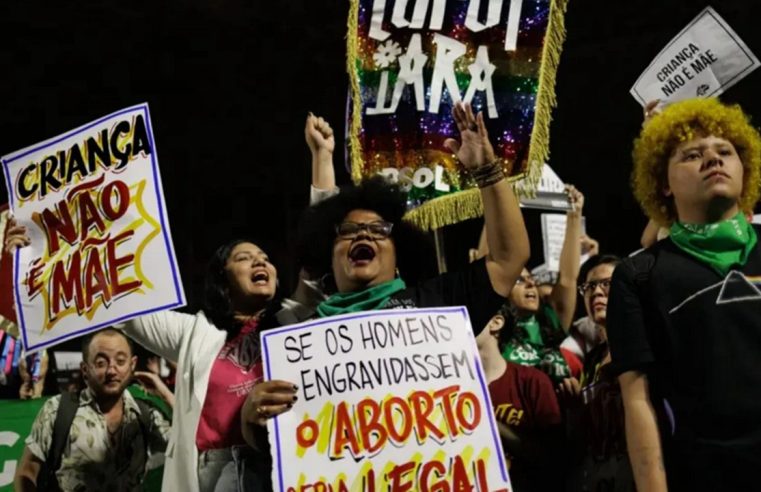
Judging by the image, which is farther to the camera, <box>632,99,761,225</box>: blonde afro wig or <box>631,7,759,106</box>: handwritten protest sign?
<box>631,7,759,106</box>: handwritten protest sign

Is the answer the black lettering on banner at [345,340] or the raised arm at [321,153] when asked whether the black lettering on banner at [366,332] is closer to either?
the black lettering on banner at [345,340]

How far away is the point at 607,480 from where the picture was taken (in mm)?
2523

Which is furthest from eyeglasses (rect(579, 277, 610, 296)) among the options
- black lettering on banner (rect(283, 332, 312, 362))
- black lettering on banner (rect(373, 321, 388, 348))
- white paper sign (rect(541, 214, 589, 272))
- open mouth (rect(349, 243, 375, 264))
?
white paper sign (rect(541, 214, 589, 272))

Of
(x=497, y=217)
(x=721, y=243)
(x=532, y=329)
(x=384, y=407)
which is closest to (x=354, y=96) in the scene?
(x=497, y=217)

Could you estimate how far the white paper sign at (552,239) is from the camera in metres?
5.86

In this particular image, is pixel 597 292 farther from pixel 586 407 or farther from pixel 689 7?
pixel 689 7

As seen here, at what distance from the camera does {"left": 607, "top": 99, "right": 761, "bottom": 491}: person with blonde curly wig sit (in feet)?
6.16

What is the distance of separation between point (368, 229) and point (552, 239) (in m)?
3.69

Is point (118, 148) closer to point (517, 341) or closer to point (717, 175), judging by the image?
point (517, 341)

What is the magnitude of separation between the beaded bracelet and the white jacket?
1131 mm

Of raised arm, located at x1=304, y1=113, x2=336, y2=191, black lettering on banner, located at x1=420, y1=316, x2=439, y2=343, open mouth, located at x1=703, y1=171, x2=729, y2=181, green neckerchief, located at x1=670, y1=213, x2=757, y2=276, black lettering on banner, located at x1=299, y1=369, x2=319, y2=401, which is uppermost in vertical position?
raised arm, located at x1=304, y1=113, x2=336, y2=191

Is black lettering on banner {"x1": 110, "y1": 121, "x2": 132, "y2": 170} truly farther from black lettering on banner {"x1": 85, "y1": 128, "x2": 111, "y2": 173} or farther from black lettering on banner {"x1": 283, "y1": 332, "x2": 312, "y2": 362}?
black lettering on banner {"x1": 283, "y1": 332, "x2": 312, "y2": 362}

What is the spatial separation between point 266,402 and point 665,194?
3.54 feet

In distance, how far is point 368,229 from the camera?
243 cm
